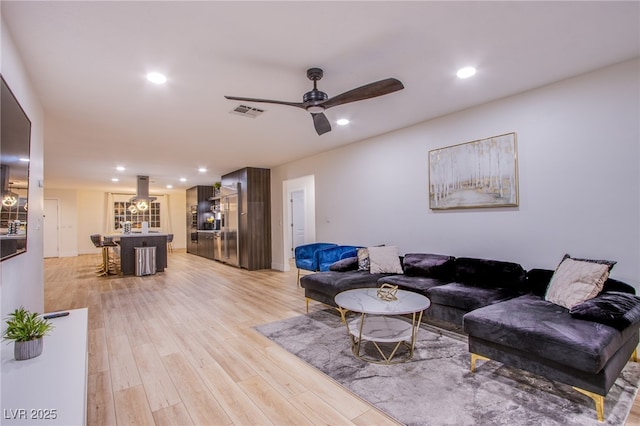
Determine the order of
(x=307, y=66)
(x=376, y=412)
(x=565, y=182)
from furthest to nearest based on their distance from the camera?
(x=565, y=182) → (x=307, y=66) → (x=376, y=412)

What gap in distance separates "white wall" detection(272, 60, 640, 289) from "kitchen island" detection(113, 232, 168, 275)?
5.70m

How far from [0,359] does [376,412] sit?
2165 mm

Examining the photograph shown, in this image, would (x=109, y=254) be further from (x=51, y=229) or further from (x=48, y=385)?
(x=48, y=385)

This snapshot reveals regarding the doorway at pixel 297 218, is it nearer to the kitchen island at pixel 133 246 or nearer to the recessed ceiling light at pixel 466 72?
the kitchen island at pixel 133 246

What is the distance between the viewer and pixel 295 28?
2.13 m

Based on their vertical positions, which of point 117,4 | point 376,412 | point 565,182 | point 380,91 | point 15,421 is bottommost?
point 376,412

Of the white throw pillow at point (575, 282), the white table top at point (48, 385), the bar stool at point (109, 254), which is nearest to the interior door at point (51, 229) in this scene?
the bar stool at point (109, 254)

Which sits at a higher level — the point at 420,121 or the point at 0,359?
the point at 420,121

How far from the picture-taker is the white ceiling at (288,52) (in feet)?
6.48

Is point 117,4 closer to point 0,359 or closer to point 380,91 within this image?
point 380,91

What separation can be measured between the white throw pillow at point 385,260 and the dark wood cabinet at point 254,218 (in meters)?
3.95

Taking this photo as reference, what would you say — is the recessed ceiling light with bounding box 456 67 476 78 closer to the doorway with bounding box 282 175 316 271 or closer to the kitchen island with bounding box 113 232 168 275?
the doorway with bounding box 282 175 316 271

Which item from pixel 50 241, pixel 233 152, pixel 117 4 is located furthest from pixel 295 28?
pixel 50 241

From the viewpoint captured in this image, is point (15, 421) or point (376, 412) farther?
point (376, 412)
